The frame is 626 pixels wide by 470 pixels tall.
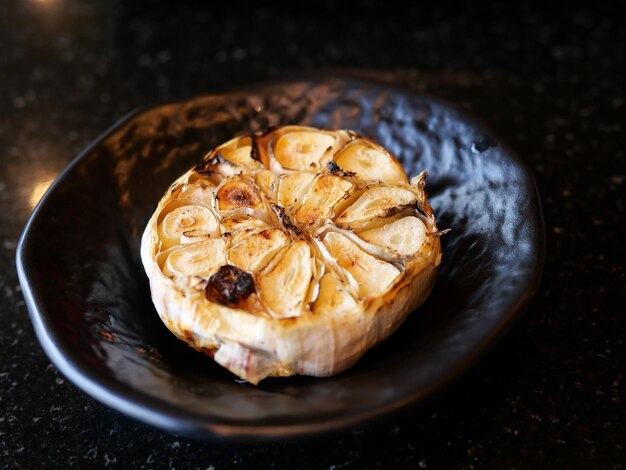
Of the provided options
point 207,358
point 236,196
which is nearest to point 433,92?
point 236,196

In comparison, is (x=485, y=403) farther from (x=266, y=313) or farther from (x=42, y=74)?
(x=42, y=74)

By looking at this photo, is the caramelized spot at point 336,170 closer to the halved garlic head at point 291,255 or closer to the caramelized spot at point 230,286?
the halved garlic head at point 291,255

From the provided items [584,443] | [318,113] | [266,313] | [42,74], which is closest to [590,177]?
[318,113]

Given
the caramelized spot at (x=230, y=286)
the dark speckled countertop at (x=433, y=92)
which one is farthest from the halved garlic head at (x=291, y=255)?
the dark speckled countertop at (x=433, y=92)

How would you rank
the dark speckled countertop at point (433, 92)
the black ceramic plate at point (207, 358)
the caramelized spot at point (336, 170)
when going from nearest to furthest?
the black ceramic plate at point (207, 358) < the dark speckled countertop at point (433, 92) < the caramelized spot at point (336, 170)

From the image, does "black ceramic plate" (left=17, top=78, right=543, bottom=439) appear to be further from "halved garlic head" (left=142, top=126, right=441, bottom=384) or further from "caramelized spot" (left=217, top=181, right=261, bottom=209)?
"caramelized spot" (left=217, top=181, right=261, bottom=209)

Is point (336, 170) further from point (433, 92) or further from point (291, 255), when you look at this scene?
point (433, 92)
